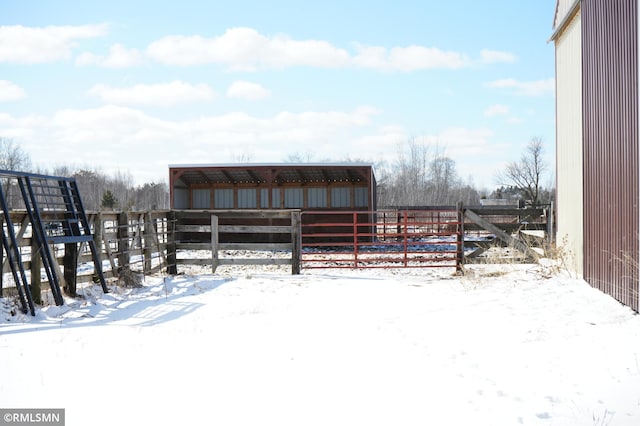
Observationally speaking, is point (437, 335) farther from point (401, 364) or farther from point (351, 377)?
point (351, 377)

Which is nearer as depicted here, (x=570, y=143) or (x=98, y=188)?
(x=570, y=143)

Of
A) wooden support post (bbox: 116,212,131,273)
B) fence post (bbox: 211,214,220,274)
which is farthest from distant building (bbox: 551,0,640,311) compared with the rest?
wooden support post (bbox: 116,212,131,273)

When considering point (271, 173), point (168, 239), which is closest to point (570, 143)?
point (168, 239)

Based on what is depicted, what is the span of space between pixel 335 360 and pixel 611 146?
4715mm

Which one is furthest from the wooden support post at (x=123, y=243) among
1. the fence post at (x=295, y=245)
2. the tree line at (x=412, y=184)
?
the tree line at (x=412, y=184)

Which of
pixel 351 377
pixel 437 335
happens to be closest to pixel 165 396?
pixel 351 377

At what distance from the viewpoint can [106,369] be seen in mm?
4352

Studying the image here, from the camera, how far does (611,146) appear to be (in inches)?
274

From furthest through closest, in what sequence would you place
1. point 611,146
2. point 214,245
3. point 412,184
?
point 412,184 → point 214,245 → point 611,146

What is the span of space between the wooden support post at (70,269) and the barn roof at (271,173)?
11072 mm

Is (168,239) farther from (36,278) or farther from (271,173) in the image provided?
(271,173)

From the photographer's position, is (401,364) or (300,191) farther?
(300,191)

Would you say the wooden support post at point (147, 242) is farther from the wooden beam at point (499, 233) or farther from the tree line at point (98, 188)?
the tree line at point (98, 188)

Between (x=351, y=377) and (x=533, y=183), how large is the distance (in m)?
51.2
